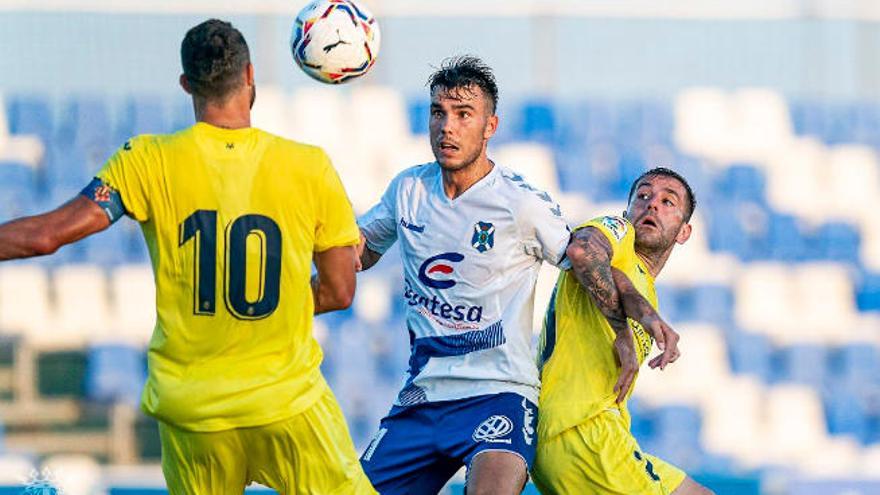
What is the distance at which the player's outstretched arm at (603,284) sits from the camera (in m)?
5.99

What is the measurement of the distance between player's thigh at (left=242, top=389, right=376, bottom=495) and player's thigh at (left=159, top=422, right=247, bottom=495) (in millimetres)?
50

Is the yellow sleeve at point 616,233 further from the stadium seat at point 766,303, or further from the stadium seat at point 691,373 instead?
the stadium seat at point 766,303

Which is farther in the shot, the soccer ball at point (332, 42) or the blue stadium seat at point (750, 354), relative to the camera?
the blue stadium seat at point (750, 354)

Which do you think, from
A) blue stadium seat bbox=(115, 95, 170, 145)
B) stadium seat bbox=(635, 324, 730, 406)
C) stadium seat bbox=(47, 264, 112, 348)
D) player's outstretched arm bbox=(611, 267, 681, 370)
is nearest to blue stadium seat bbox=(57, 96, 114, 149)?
blue stadium seat bbox=(115, 95, 170, 145)

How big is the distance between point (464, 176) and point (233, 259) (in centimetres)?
165

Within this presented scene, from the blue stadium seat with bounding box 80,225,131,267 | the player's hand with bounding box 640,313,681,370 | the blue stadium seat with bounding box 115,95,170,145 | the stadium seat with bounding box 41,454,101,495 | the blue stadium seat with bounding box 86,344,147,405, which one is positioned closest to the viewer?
the player's hand with bounding box 640,313,681,370

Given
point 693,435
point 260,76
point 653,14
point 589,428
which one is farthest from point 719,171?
point 589,428

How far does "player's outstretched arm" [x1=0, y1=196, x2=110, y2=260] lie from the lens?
15.4ft

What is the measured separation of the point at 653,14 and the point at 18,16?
5944mm

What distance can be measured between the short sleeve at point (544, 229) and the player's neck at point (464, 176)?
23cm

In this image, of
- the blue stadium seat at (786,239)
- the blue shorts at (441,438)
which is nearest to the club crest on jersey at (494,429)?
the blue shorts at (441,438)

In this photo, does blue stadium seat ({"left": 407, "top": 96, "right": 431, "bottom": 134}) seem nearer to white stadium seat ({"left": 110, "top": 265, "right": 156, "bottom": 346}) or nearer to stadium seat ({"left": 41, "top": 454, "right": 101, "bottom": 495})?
white stadium seat ({"left": 110, "top": 265, "right": 156, "bottom": 346})

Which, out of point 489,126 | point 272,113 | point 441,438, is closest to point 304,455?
point 441,438

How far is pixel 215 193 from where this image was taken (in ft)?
15.9
